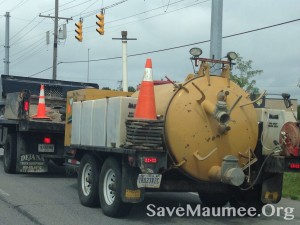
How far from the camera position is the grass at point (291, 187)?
1205 centimetres

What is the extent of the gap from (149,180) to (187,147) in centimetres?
77

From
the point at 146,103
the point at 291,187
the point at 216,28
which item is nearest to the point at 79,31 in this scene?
the point at 216,28

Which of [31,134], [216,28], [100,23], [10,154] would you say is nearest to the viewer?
[31,134]

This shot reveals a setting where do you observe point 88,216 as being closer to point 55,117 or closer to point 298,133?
point 298,133

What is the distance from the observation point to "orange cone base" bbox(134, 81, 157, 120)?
7.61m

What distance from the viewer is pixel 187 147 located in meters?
7.71

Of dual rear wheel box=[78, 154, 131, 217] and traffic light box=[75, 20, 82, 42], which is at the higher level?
traffic light box=[75, 20, 82, 42]

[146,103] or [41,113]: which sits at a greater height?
[146,103]

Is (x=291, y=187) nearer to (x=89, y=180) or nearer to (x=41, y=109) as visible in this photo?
(x=89, y=180)

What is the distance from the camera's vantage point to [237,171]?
753 cm

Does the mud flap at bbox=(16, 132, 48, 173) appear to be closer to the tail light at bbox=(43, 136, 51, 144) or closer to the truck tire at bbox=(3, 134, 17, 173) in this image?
the truck tire at bbox=(3, 134, 17, 173)

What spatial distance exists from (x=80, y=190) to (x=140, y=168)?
2.47 meters

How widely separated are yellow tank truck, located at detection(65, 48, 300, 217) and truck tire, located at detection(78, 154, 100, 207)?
3 centimetres

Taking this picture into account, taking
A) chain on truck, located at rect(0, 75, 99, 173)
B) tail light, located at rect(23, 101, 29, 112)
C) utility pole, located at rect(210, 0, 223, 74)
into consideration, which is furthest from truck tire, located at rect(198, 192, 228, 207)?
utility pole, located at rect(210, 0, 223, 74)
